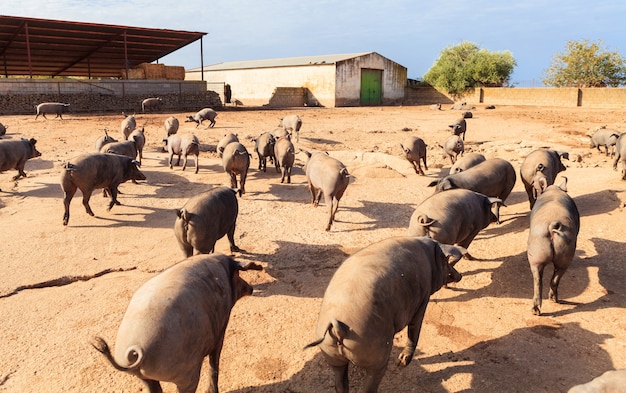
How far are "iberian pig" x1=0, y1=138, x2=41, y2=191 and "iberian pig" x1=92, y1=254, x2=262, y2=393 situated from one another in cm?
989

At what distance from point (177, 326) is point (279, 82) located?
39014 millimetres

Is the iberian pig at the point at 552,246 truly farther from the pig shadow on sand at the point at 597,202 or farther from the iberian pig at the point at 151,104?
the iberian pig at the point at 151,104

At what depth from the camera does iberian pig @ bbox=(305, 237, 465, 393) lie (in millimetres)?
3756

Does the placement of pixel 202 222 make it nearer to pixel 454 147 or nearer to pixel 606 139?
pixel 454 147

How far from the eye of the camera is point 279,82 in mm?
40750

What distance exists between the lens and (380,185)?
1238 centimetres

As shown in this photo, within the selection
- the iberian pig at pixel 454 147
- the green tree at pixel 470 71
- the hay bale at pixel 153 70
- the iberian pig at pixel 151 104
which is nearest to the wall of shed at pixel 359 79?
the green tree at pixel 470 71

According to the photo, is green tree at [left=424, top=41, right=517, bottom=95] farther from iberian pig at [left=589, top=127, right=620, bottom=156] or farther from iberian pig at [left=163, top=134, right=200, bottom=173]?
iberian pig at [left=163, top=134, right=200, bottom=173]

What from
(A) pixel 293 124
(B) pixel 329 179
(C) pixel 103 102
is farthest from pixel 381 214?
(C) pixel 103 102

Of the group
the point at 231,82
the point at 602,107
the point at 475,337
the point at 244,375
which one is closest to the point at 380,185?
the point at 475,337

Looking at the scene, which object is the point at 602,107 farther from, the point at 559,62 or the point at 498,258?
the point at 498,258

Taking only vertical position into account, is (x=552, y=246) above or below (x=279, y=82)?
below

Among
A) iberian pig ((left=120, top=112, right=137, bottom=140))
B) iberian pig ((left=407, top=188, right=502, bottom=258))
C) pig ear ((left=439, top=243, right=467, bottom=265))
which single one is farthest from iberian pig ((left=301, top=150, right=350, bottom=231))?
iberian pig ((left=120, top=112, right=137, bottom=140))

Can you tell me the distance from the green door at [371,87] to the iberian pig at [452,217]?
1324 inches
